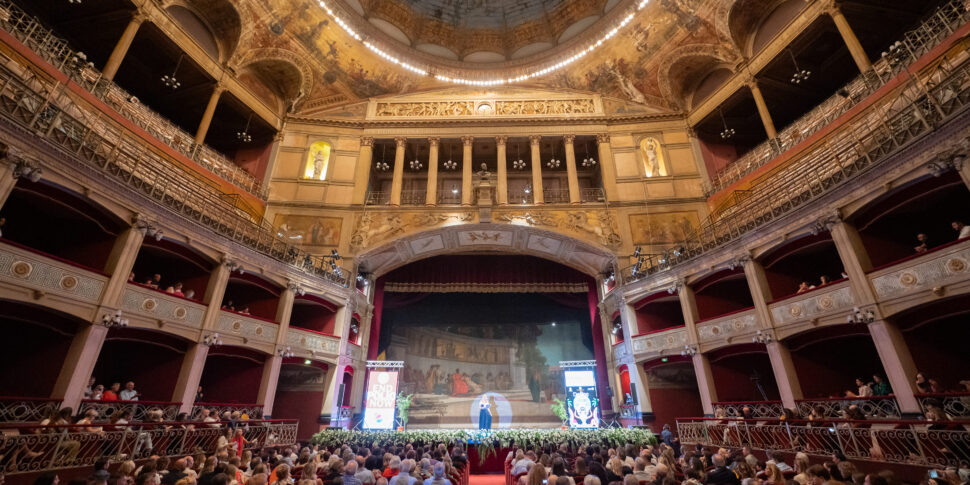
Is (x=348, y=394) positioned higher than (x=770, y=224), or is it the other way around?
(x=770, y=224)

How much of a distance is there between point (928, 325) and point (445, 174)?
868 inches

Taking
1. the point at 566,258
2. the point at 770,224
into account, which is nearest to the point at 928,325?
the point at 770,224

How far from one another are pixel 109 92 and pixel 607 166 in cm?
2246

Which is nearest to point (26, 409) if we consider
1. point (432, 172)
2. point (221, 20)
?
point (432, 172)

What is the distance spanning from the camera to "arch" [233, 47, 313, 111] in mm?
21062

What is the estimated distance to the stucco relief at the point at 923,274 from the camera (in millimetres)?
9414

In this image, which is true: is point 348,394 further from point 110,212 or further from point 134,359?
point 110,212

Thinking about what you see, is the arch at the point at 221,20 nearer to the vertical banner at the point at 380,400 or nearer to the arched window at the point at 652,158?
the vertical banner at the point at 380,400

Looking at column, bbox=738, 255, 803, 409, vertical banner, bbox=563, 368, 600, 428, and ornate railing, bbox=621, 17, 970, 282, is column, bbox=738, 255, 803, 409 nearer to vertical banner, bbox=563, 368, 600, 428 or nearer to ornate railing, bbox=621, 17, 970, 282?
ornate railing, bbox=621, 17, 970, 282

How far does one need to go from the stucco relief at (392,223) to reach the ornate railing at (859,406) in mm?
15375

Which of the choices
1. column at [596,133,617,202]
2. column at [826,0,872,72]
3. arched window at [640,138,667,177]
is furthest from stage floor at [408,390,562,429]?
column at [826,0,872,72]

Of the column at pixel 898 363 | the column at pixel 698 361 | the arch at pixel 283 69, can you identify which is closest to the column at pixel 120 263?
the arch at pixel 283 69

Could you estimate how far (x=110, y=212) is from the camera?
37.6 ft

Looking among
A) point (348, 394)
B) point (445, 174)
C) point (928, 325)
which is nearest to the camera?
point (928, 325)
